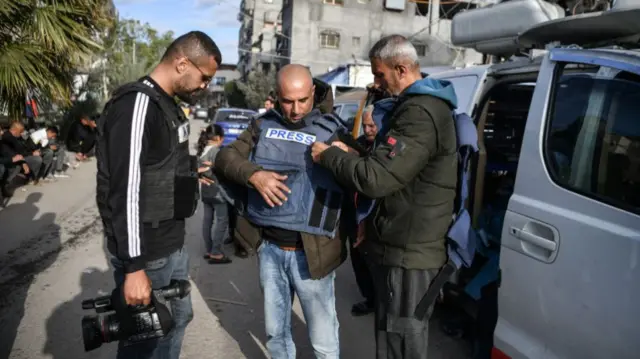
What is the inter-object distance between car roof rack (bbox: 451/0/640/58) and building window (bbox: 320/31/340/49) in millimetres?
33255

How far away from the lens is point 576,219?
7.70ft

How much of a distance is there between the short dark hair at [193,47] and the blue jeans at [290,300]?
41.8 inches

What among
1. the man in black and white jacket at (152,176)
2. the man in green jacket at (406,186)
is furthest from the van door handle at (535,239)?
the man in black and white jacket at (152,176)

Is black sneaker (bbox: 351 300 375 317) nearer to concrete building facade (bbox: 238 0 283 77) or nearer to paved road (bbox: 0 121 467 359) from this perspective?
paved road (bbox: 0 121 467 359)

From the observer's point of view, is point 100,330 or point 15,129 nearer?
point 100,330

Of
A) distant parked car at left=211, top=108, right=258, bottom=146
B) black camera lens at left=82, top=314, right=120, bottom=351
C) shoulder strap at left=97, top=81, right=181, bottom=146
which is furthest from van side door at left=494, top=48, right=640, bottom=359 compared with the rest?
distant parked car at left=211, top=108, right=258, bottom=146

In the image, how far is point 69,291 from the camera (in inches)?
194

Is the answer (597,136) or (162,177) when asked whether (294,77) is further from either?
(597,136)

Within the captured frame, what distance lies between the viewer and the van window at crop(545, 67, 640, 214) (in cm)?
229

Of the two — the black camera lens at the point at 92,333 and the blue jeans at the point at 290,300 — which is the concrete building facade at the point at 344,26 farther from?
the black camera lens at the point at 92,333

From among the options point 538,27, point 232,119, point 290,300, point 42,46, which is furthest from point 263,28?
point 290,300

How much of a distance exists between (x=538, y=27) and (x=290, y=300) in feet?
6.79

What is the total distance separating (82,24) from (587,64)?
5086 mm

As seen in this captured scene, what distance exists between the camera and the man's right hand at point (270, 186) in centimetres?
259
